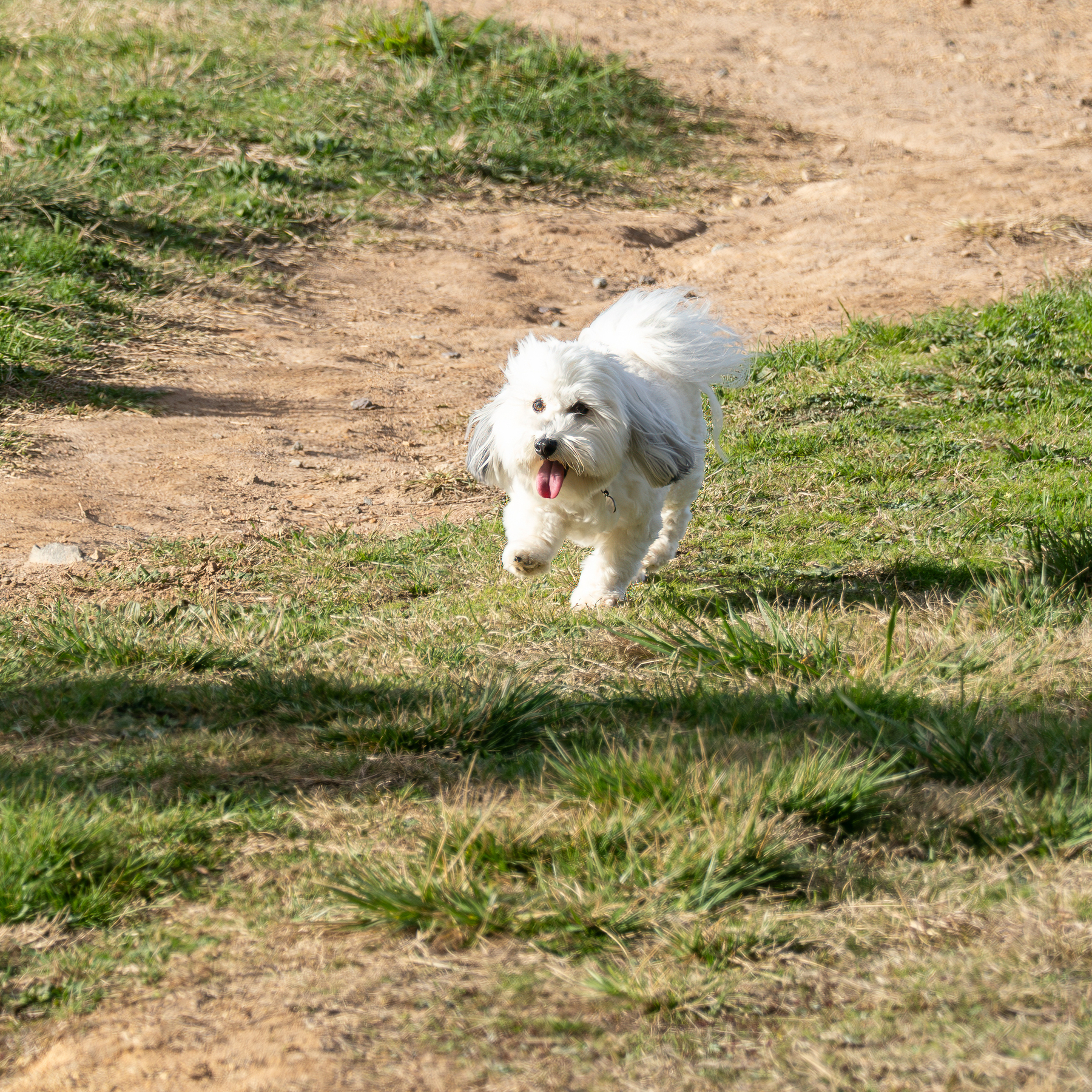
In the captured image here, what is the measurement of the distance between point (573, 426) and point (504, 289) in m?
4.75

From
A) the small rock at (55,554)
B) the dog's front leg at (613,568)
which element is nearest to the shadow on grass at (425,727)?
the dog's front leg at (613,568)

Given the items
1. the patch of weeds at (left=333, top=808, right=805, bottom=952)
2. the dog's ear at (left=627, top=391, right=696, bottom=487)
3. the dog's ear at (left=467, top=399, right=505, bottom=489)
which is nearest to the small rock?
the dog's ear at (left=467, top=399, right=505, bottom=489)

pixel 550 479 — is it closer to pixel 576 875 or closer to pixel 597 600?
pixel 597 600

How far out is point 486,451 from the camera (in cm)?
451

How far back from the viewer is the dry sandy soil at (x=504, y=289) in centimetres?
250

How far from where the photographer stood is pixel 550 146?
419 inches

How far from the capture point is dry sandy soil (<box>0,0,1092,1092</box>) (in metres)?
2.50

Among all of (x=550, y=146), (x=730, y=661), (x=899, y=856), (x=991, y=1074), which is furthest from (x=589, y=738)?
(x=550, y=146)

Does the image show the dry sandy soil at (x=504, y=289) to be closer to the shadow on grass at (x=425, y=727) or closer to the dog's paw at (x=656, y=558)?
the shadow on grass at (x=425, y=727)

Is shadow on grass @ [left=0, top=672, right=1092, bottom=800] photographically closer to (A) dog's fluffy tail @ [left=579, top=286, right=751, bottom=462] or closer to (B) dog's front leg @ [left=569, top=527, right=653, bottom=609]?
(B) dog's front leg @ [left=569, top=527, right=653, bottom=609]

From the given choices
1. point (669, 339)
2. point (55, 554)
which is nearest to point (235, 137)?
point (55, 554)

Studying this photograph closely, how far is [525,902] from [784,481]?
11.8ft

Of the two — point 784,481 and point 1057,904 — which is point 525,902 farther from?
point 784,481

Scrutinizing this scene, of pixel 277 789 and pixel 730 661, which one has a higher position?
pixel 730 661
